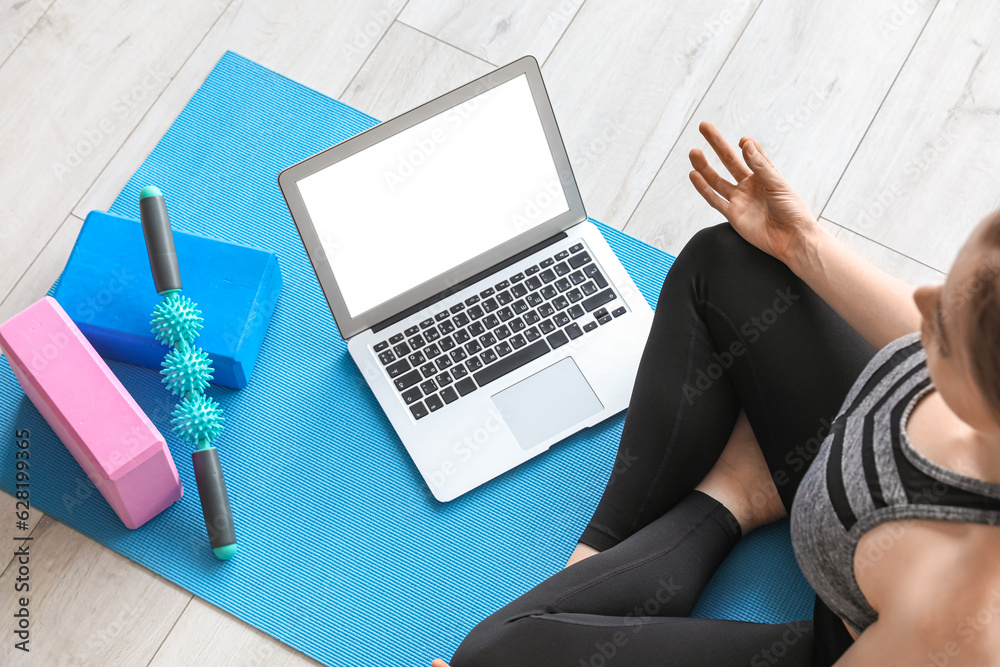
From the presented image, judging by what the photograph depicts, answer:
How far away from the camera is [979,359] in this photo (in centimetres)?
55

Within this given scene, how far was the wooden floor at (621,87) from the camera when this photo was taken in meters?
1.28

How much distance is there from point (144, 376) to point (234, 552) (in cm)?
27

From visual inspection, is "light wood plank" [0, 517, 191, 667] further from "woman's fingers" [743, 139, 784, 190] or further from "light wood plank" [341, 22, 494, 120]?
"woman's fingers" [743, 139, 784, 190]

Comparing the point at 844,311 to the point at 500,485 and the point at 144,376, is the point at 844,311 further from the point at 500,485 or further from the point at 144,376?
the point at 144,376

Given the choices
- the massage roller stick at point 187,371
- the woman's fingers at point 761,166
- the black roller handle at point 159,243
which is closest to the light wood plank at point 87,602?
the massage roller stick at point 187,371

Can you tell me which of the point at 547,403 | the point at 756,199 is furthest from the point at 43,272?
the point at 756,199

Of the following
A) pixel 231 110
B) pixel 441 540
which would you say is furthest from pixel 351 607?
pixel 231 110

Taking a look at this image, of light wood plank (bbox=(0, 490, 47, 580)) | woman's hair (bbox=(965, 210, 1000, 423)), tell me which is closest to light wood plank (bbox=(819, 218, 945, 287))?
woman's hair (bbox=(965, 210, 1000, 423))

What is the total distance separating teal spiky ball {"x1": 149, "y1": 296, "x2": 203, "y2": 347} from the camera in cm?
103

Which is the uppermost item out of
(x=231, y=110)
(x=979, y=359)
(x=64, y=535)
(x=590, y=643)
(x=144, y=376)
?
(x=979, y=359)

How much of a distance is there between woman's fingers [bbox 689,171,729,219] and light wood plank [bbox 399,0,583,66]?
1.59 ft

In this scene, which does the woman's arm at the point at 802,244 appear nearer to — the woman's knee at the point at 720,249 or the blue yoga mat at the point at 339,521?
the woman's knee at the point at 720,249

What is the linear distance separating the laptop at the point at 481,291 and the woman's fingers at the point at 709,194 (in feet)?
0.56

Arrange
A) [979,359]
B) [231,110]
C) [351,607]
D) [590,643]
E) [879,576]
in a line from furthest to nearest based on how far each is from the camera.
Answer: [231,110] → [351,607] → [590,643] → [879,576] → [979,359]
